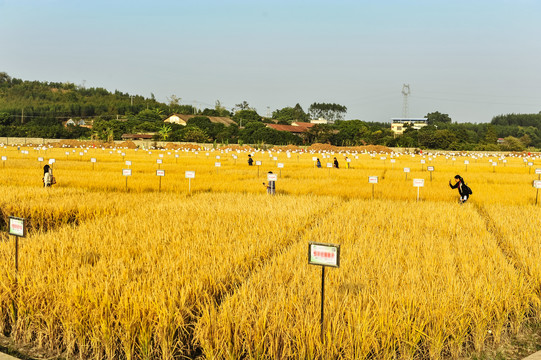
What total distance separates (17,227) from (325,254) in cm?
349

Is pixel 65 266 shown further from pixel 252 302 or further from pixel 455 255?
pixel 455 255

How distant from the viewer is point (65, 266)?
17.9ft

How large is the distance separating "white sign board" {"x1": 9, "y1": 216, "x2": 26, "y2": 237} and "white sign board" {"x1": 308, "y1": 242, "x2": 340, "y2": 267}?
10.5ft

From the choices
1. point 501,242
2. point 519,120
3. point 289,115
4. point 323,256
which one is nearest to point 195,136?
point 289,115

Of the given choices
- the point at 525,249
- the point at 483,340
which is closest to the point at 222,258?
the point at 483,340

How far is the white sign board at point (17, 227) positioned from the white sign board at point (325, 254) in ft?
10.5

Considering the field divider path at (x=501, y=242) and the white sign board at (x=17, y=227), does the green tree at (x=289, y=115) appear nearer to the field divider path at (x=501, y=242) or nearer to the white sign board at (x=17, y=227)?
the field divider path at (x=501, y=242)

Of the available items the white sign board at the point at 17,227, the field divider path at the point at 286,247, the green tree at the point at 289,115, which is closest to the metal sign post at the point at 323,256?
the field divider path at the point at 286,247

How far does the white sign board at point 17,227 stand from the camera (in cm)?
482

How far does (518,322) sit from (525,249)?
2.68 m

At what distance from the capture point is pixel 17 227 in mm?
4898

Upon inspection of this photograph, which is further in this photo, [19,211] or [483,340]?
[19,211]

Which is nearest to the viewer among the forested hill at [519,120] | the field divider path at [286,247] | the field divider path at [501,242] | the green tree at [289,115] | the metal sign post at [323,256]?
the metal sign post at [323,256]

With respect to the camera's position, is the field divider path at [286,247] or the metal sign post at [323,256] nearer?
Answer: the metal sign post at [323,256]
